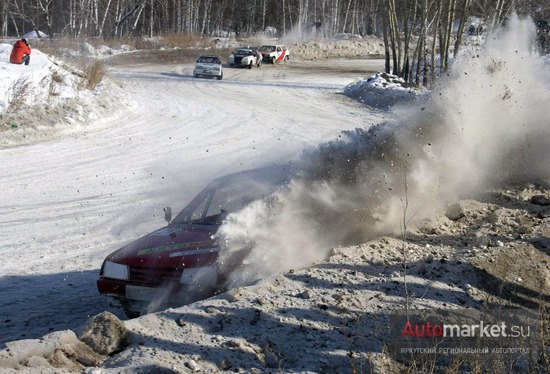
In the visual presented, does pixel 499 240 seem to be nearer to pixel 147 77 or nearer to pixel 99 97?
pixel 99 97

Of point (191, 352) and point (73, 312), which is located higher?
point (191, 352)

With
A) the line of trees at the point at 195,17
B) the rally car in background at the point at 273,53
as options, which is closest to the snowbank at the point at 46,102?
the rally car in background at the point at 273,53

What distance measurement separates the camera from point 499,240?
7.87m

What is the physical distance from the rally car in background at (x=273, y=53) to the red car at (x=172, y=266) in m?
42.4

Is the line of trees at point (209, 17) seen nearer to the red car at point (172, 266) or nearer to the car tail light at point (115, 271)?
the red car at point (172, 266)

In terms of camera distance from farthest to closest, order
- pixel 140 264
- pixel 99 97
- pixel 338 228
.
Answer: pixel 99 97 < pixel 338 228 < pixel 140 264

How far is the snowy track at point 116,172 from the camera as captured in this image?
7539 millimetres

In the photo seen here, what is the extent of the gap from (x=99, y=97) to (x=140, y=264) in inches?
639

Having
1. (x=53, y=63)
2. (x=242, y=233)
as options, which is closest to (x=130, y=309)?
(x=242, y=233)

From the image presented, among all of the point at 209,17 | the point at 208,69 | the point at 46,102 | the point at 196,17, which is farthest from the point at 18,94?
the point at 209,17

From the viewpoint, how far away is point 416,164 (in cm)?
889

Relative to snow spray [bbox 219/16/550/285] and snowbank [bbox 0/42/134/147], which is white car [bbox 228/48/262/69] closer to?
snowbank [bbox 0/42/134/147]

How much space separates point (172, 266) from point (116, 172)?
8095mm

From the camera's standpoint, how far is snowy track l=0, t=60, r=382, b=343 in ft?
Result: 24.7
